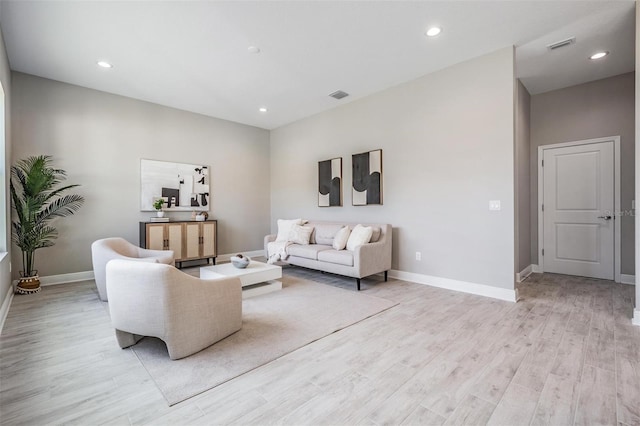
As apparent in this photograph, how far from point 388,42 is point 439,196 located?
2085mm

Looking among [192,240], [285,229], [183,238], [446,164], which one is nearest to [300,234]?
[285,229]

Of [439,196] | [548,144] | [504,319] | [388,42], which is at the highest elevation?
[388,42]

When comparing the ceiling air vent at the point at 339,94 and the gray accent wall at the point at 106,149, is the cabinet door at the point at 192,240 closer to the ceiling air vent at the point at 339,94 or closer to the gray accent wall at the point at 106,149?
the gray accent wall at the point at 106,149

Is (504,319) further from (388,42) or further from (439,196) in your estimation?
(388,42)

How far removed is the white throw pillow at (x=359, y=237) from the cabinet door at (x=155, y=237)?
314cm

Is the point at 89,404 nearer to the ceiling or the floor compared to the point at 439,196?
nearer to the floor

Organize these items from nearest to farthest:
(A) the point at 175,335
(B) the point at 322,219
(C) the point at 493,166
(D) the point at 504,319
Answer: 1. (A) the point at 175,335
2. (D) the point at 504,319
3. (C) the point at 493,166
4. (B) the point at 322,219

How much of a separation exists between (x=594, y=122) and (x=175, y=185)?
23.1ft

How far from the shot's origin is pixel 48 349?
7.29 feet

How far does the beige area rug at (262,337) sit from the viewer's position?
1.82m

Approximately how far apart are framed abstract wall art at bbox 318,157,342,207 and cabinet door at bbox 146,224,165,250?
288cm

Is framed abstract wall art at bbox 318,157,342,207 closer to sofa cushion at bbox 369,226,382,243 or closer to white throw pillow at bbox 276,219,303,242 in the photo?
white throw pillow at bbox 276,219,303,242

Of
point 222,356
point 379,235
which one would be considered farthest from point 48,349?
point 379,235

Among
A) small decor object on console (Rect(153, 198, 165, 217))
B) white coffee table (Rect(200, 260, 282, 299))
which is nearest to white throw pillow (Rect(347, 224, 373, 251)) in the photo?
white coffee table (Rect(200, 260, 282, 299))
